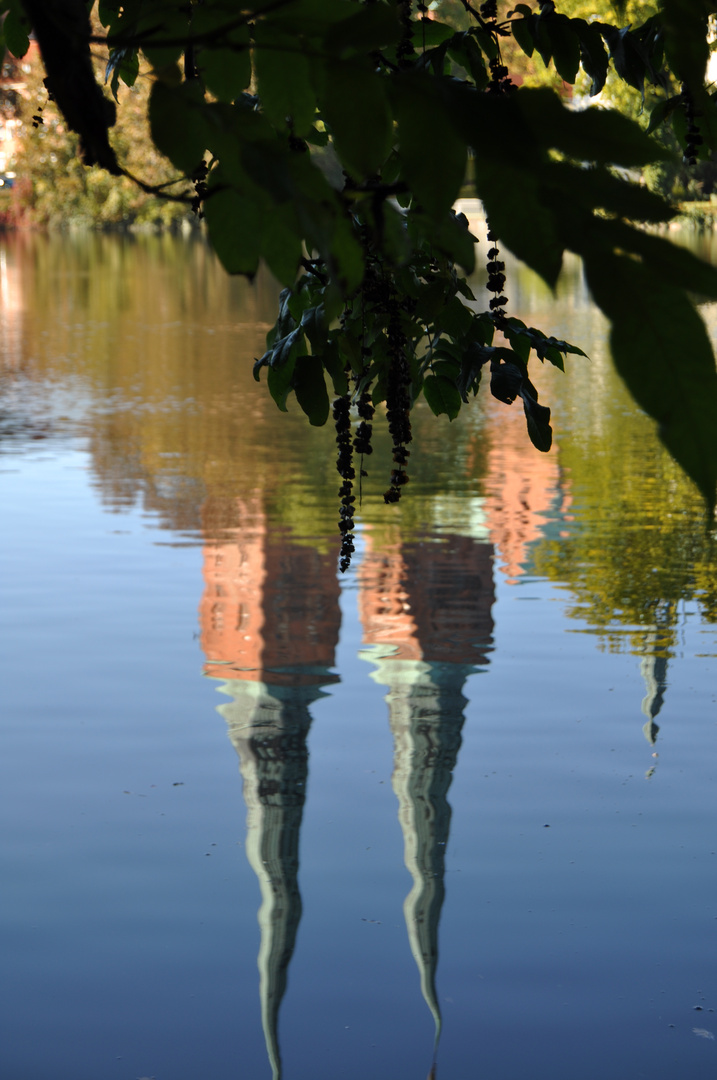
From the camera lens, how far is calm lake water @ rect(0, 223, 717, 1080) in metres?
4.67

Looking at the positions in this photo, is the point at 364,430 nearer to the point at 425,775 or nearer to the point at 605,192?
the point at 605,192

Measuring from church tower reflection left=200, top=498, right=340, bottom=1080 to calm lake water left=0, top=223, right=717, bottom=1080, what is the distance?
2cm

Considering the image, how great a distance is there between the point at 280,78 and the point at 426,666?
22.8 feet

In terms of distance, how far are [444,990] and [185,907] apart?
1.19 m

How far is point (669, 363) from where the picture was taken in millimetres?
783

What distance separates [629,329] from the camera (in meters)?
0.79

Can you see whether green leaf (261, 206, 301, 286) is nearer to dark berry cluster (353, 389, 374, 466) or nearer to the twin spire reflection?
dark berry cluster (353, 389, 374, 466)

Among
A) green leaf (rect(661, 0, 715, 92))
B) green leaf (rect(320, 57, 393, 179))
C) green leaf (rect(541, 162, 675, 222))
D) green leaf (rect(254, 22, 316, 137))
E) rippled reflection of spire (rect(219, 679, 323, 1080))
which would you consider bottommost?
rippled reflection of spire (rect(219, 679, 323, 1080))

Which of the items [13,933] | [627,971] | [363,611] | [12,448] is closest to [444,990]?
[627,971]

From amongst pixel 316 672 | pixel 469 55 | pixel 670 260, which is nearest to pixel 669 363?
pixel 670 260

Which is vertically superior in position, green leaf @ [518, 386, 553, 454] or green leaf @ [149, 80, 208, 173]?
green leaf @ [149, 80, 208, 173]

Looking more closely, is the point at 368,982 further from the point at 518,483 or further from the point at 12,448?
the point at 12,448

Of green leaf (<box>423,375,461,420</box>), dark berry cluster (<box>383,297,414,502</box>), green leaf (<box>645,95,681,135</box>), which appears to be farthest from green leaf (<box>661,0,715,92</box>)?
green leaf (<box>645,95,681,135</box>)

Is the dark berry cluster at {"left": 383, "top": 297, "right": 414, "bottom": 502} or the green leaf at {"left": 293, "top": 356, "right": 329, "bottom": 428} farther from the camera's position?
the green leaf at {"left": 293, "top": 356, "right": 329, "bottom": 428}
